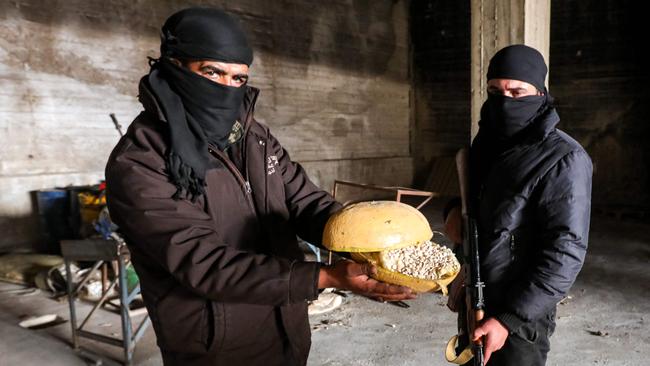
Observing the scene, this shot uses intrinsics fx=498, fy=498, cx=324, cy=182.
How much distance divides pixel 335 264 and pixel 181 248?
0.40 m

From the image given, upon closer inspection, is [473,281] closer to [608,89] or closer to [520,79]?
[520,79]

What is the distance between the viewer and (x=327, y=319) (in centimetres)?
449

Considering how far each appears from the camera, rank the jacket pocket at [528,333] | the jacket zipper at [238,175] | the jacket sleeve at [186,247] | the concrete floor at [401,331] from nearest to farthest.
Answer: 1. the jacket sleeve at [186,247]
2. the jacket zipper at [238,175]
3. the jacket pocket at [528,333]
4. the concrete floor at [401,331]

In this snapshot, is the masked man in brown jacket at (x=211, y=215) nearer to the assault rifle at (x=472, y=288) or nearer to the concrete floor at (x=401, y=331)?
the assault rifle at (x=472, y=288)

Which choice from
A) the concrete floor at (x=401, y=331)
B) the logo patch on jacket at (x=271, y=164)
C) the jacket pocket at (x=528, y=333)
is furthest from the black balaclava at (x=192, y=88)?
the concrete floor at (x=401, y=331)

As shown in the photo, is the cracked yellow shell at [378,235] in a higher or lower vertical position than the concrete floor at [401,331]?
higher

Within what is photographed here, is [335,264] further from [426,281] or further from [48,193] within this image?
[48,193]

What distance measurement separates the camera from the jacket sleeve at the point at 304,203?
1.65 metres

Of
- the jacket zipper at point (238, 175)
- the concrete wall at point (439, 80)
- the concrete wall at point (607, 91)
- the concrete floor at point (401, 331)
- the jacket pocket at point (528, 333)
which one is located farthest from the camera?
the concrete wall at point (439, 80)

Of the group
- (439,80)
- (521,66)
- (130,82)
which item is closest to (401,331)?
(521,66)

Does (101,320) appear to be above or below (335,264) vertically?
below

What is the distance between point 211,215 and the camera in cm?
141

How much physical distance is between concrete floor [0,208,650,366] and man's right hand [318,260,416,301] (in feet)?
8.31

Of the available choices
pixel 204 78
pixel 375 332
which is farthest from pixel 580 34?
pixel 204 78
